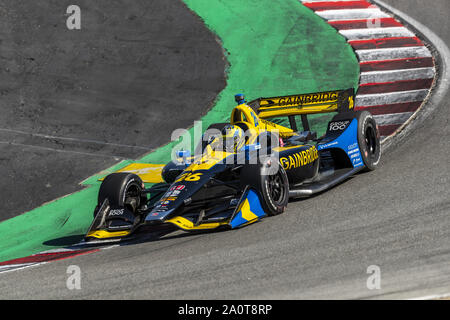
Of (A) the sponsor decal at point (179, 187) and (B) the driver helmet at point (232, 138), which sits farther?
(B) the driver helmet at point (232, 138)

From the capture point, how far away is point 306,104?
1041 cm

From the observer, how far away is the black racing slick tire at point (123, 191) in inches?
343

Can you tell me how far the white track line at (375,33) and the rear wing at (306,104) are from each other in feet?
17.6

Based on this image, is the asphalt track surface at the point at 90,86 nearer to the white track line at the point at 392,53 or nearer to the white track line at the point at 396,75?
the white track line at the point at 396,75

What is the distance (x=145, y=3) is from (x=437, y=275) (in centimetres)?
1293

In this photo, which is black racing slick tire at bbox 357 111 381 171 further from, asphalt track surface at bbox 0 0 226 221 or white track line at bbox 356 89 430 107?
asphalt track surface at bbox 0 0 226 221

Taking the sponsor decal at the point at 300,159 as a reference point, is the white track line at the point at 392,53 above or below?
above

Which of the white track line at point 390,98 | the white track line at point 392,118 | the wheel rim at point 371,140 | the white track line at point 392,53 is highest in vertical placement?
the white track line at point 392,53

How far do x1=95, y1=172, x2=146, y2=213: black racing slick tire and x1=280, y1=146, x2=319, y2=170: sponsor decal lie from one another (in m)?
2.05

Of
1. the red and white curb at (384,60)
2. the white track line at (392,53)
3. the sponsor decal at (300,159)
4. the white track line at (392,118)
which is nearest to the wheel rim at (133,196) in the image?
the sponsor decal at (300,159)

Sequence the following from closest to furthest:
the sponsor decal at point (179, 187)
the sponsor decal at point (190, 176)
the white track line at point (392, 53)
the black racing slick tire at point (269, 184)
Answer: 1. the black racing slick tire at point (269, 184)
2. the sponsor decal at point (179, 187)
3. the sponsor decal at point (190, 176)
4. the white track line at point (392, 53)

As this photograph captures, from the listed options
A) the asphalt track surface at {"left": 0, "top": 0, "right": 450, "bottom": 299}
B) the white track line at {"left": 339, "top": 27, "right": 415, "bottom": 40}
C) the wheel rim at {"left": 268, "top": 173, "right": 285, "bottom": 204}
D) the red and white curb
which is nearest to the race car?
the wheel rim at {"left": 268, "top": 173, "right": 285, "bottom": 204}

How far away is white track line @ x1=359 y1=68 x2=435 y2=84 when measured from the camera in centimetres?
1323

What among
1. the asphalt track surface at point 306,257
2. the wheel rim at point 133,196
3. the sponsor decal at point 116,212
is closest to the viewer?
Answer: the asphalt track surface at point 306,257
